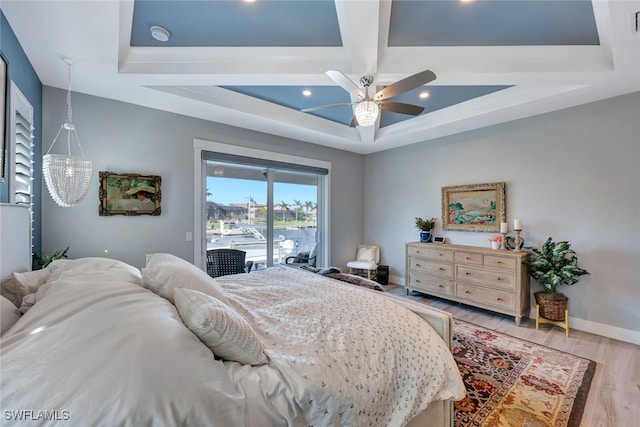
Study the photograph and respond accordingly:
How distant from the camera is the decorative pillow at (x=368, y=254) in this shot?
523cm

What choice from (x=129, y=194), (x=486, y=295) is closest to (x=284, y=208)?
(x=129, y=194)

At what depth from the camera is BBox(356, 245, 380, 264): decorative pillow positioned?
5227 millimetres

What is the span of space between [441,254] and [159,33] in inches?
170

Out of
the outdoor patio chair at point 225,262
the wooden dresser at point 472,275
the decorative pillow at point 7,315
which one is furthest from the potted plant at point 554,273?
the decorative pillow at point 7,315

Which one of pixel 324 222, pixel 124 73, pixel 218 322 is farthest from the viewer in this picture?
pixel 324 222

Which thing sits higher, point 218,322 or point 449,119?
point 449,119

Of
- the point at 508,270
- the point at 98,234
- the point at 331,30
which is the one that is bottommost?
the point at 508,270

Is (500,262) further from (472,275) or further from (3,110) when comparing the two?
(3,110)

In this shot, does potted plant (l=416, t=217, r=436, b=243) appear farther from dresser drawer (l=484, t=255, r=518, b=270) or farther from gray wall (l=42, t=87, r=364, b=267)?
gray wall (l=42, t=87, r=364, b=267)

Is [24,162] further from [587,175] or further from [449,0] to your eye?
[587,175]

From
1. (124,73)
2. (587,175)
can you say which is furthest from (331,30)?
(587,175)

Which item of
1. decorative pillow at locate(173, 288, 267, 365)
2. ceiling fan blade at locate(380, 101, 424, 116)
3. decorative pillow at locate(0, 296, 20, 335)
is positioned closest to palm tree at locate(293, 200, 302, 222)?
ceiling fan blade at locate(380, 101, 424, 116)

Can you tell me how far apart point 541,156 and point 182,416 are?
453 centimetres

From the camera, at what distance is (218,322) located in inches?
41.4
